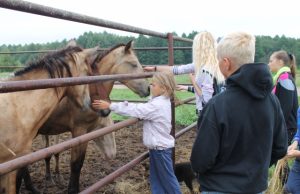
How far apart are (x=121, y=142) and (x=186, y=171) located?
8.70 feet

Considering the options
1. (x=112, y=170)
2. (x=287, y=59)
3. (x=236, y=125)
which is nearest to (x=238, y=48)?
(x=236, y=125)

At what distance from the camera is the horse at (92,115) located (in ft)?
13.5

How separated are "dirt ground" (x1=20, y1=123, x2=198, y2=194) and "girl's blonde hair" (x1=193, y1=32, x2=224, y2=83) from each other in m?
1.63

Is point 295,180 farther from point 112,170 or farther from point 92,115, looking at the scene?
point 112,170

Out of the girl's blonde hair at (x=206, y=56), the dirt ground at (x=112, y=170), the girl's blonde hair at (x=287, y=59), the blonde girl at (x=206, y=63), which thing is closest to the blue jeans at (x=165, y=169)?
the blonde girl at (x=206, y=63)

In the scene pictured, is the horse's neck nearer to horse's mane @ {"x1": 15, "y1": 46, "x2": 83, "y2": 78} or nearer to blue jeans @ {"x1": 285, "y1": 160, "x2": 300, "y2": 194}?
horse's mane @ {"x1": 15, "y1": 46, "x2": 83, "y2": 78}

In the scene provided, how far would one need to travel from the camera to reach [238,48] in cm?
175

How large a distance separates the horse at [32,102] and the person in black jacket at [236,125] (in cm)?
137

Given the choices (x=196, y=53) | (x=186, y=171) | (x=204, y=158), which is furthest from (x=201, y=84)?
(x=204, y=158)

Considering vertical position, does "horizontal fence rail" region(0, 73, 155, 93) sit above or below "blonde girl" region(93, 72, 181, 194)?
above

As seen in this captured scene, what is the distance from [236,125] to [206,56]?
1.71m

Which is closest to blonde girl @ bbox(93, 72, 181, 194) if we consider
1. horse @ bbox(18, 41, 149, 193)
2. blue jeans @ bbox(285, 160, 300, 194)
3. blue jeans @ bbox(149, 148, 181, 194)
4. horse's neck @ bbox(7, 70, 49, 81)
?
blue jeans @ bbox(149, 148, 181, 194)

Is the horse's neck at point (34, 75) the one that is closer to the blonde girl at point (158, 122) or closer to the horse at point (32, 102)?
the horse at point (32, 102)

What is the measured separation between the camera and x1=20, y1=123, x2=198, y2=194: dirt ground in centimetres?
432
